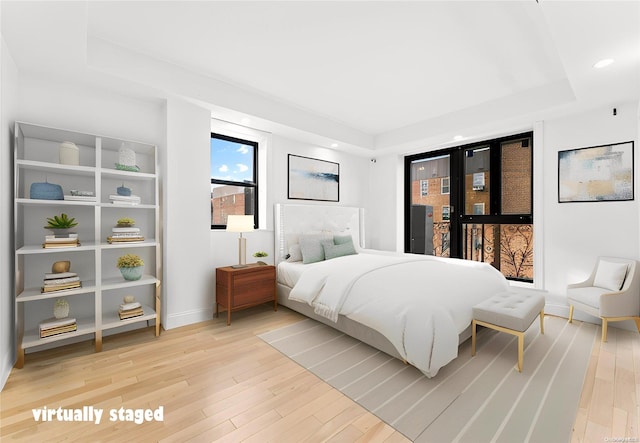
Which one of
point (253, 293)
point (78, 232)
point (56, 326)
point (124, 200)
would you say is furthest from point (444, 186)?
point (56, 326)

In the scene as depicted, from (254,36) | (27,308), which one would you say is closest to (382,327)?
(254,36)

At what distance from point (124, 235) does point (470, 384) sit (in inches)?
127

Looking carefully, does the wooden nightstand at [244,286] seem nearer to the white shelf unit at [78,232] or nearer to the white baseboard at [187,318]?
the white baseboard at [187,318]

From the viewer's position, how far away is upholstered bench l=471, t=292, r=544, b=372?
2139 millimetres

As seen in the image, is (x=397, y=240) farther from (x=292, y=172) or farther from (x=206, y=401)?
(x=206, y=401)

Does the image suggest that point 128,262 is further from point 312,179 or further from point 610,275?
point 610,275

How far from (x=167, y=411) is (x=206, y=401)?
226 millimetres

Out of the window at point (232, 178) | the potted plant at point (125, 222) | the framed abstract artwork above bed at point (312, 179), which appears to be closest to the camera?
the potted plant at point (125, 222)

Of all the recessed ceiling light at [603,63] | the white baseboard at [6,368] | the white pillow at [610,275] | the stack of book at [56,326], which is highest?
the recessed ceiling light at [603,63]

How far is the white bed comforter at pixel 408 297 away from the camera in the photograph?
201 centimetres

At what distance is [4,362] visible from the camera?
6.55 ft

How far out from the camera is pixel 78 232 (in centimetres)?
→ 266

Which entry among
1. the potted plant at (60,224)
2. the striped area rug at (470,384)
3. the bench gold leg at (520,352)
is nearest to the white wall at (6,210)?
the potted plant at (60,224)

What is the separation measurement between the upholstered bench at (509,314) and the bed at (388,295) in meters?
0.09
